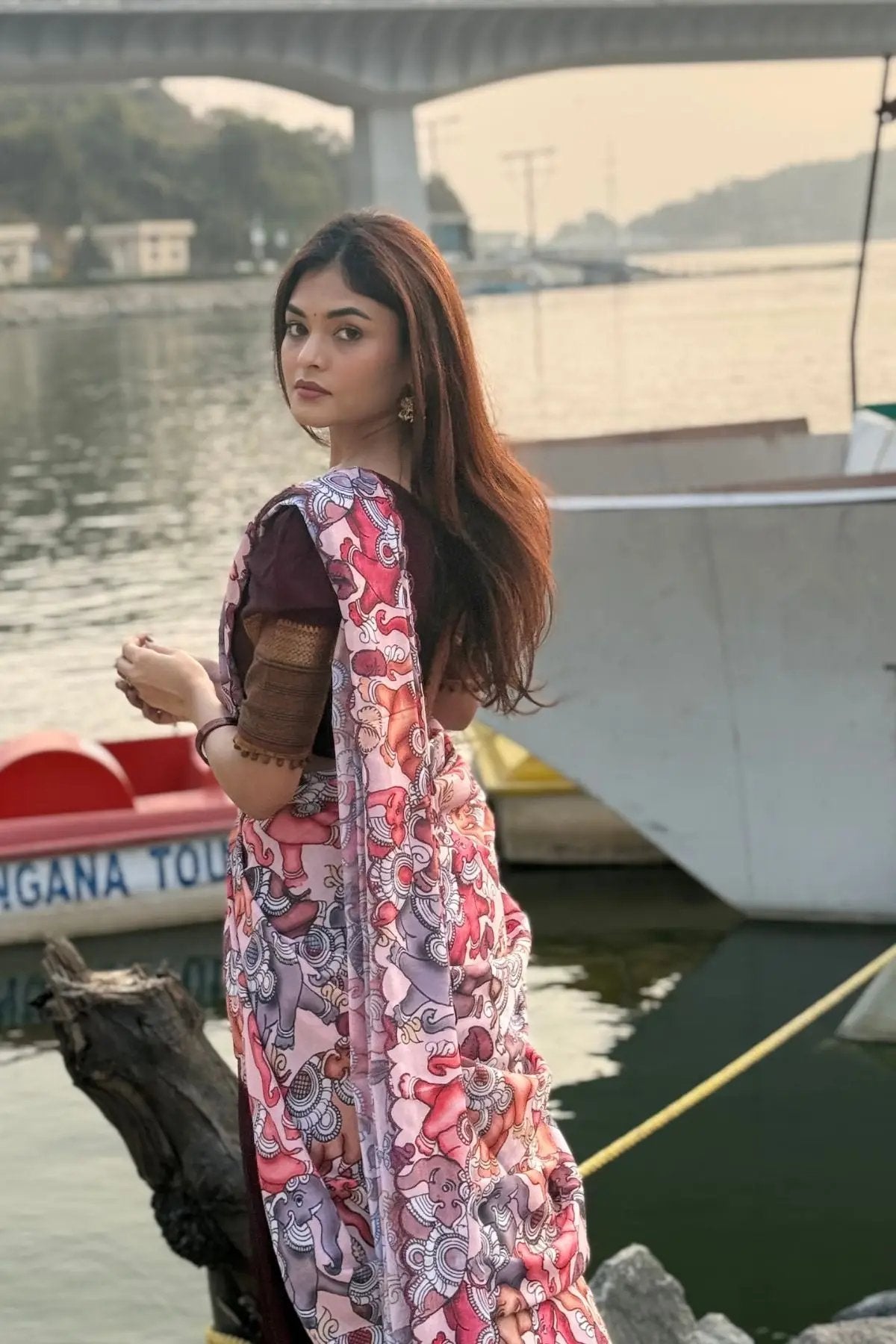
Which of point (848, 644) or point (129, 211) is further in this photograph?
point (129, 211)

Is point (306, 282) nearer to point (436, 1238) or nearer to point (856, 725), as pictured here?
point (436, 1238)

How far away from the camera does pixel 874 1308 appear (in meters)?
4.20

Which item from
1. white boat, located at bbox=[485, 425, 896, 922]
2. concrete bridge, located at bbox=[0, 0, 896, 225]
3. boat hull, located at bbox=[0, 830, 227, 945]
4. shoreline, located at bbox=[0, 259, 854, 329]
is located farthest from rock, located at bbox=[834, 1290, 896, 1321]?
shoreline, located at bbox=[0, 259, 854, 329]

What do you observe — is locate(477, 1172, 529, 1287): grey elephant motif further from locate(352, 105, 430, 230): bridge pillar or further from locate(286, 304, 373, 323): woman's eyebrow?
locate(352, 105, 430, 230): bridge pillar

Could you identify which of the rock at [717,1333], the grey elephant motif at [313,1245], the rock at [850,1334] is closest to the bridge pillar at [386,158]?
the rock at [717,1333]

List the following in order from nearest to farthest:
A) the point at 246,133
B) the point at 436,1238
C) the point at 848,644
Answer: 1. the point at 436,1238
2. the point at 848,644
3. the point at 246,133

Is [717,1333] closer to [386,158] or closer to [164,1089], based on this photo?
[164,1089]

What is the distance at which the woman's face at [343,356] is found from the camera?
233cm

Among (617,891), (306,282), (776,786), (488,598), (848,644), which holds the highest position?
(306,282)

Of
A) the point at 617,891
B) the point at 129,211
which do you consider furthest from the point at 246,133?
the point at 617,891

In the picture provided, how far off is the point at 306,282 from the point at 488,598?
43 centimetres

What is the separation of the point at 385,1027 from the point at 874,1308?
2.39 meters

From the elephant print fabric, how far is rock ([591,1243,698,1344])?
1405 mm

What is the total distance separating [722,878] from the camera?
7.38 meters
